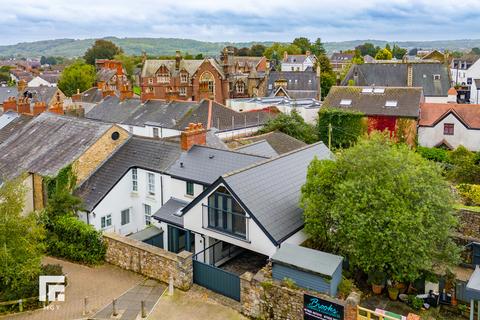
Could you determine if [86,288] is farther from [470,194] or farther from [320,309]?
[470,194]

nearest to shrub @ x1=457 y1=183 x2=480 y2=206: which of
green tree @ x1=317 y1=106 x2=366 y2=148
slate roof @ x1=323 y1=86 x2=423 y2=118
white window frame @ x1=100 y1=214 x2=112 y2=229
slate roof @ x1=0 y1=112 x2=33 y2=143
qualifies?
slate roof @ x1=323 y1=86 x2=423 y2=118

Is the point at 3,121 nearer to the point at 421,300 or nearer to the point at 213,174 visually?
the point at 213,174

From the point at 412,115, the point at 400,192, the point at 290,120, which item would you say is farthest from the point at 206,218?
the point at 412,115

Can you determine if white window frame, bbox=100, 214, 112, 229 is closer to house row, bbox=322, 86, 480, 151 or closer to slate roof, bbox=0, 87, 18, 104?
house row, bbox=322, 86, 480, 151

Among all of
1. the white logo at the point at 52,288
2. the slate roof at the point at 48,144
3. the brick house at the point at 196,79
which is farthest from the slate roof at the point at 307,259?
the brick house at the point at 196,79

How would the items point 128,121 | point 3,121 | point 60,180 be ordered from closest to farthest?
point 60,180 < point 3,121 < point 128,121

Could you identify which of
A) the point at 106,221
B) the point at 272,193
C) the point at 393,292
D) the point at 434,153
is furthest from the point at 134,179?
the point at 434,153

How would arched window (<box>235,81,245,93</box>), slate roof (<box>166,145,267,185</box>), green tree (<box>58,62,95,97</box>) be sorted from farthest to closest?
green tree (<box>58,62,95,97</box>), arched window (<box>235,81,245,93</box>), slate roof (<box>166,145,267,185</box>)
